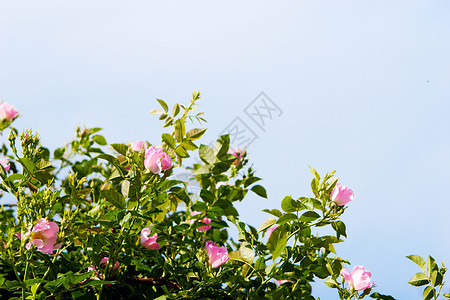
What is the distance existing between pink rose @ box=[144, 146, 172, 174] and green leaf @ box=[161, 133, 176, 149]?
0.20 m

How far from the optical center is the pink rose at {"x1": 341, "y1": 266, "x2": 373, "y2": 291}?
188cm

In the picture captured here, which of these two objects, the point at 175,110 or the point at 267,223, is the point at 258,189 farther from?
the point at 175,110

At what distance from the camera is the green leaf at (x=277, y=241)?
177 cm

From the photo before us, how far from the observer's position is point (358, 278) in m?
1.89

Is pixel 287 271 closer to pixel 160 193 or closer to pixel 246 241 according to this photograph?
pixel 246 241

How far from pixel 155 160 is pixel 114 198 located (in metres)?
0.19

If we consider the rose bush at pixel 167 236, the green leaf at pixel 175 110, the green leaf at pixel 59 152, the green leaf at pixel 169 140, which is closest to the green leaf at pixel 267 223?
the rose bush at pixel 167 236

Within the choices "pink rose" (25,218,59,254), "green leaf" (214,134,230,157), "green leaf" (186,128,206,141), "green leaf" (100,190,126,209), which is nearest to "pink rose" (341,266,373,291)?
"green leaf" (214,134,230,157)

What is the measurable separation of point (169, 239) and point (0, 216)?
67 centimetres

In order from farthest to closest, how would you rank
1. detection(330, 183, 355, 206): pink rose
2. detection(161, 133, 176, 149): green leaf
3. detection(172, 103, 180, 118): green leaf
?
detection(172, 103, 180, 118): green leaf
detection(161, 133, 176, 149): green leaf
detection(330, 183, 355, 206): pink rose

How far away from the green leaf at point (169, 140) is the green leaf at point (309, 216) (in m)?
0.56

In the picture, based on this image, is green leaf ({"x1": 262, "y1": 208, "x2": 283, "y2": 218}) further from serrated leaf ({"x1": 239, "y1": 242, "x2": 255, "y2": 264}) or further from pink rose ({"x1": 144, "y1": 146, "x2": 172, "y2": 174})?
pink rose ({"x1": 144, "y1": 146, "x2": 172, "y2": 174})

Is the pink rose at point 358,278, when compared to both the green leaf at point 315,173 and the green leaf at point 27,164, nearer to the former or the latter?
the green leaf at point 315,173

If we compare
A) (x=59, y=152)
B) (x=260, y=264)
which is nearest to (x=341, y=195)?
(x=260, y=264)
